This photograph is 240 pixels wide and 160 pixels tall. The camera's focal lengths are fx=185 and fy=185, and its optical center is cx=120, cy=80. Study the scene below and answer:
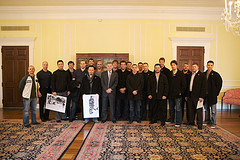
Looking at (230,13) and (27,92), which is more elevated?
(230,13)

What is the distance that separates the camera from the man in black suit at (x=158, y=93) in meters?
4.61

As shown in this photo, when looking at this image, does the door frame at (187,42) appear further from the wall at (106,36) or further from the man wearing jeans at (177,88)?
the man wearing jeans at (177,88)

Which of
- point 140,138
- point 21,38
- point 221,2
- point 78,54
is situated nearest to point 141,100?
point 140,138

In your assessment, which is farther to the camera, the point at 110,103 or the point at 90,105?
the point at 110,103

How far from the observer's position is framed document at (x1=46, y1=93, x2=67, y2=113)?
4.80 m

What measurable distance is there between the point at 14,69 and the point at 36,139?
4.21 meters

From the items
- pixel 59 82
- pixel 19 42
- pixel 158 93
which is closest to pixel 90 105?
pixel 59 82

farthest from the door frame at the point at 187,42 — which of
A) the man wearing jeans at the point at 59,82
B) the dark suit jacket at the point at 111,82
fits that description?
the man wearing jeans at the point at 59,82

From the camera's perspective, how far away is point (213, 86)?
4570 mm

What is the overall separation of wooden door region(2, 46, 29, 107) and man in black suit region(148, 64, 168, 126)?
4771 mm

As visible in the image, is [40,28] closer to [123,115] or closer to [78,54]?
[78,54]

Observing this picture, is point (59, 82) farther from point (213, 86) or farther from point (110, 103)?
point (213, 86)

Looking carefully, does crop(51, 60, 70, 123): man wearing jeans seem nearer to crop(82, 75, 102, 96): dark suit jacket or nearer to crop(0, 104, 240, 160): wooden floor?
Answer: crop(82, 75, 102, 96): dark suit jacket

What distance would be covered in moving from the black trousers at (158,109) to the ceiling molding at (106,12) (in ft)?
11.3
